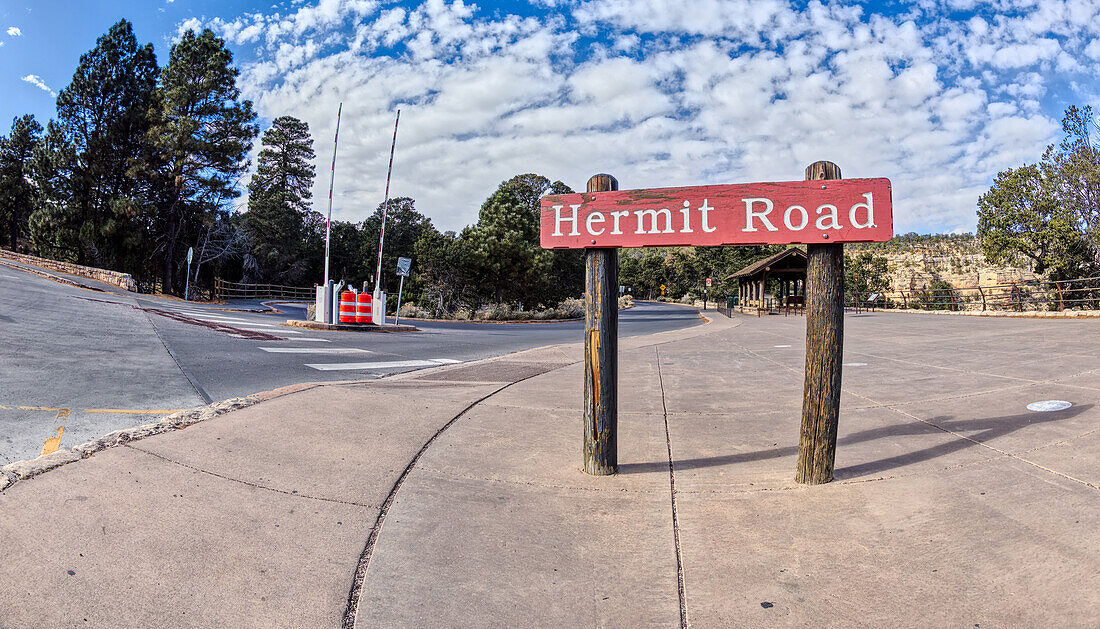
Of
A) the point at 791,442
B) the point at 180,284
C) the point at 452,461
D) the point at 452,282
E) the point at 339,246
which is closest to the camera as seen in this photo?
the point at 452,461

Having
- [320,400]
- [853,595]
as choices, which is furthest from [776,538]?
[320,400]

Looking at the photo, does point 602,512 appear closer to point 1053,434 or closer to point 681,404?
point 681,404

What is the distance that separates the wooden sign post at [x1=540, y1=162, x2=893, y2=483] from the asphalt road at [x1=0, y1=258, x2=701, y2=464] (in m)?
4.12

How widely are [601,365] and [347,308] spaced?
15.7 metres

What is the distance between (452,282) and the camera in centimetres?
3138

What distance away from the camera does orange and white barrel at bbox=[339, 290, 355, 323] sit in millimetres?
18156

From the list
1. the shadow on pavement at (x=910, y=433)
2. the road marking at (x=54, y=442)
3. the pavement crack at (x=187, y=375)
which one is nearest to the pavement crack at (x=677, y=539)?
the shadow on pavement at (x=910, y=433)

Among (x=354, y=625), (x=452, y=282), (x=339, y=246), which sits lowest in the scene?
(x=354, y=625)

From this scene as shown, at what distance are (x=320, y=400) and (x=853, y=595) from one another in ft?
16.2

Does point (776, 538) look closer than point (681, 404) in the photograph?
Yes

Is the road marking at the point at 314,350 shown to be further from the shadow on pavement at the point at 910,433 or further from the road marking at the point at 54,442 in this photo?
the shadow on pavement at the point at 910,433

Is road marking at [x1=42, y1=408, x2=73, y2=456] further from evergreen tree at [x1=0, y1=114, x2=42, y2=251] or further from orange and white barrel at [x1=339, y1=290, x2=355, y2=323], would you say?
evergreen tree at [x1=0, y1=114, x2=42, y2=251]

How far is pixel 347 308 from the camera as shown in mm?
18234

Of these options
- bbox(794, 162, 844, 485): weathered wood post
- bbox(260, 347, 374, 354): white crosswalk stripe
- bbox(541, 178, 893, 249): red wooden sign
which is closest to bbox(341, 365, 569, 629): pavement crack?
bbox(541, 178, 893, 249): red wooden sign
